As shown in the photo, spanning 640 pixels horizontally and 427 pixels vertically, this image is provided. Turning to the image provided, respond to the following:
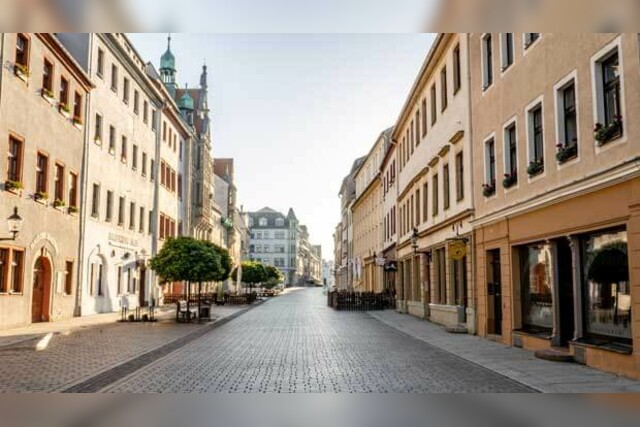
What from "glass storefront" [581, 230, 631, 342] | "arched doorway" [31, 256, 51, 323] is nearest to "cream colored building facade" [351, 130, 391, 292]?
"arched doorway" [31, 256, 51, 323]

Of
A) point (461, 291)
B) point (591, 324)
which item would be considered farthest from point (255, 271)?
point (591, 324)

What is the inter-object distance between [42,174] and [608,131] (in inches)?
833

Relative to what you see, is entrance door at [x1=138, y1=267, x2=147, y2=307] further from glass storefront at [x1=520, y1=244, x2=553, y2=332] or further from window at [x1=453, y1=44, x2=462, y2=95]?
glass storefront at [x1=520, y1=244, x2=553, y2=332]

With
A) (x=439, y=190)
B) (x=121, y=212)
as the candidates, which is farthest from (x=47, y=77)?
(x=439, y=190)

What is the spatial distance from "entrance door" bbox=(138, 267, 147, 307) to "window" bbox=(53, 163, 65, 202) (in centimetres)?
1487

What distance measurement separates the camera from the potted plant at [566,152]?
1414 centimetres

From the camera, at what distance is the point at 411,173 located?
115 ft

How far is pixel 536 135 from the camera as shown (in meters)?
16.8

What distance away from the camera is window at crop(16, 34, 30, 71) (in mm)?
23672

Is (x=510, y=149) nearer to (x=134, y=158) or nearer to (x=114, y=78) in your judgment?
(x=114, y=78)

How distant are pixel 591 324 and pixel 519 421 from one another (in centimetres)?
644

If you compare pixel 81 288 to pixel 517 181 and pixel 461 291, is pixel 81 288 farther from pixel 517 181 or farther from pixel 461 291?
pixel 517 181

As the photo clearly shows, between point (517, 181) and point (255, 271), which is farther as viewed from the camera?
point (255, 271)
